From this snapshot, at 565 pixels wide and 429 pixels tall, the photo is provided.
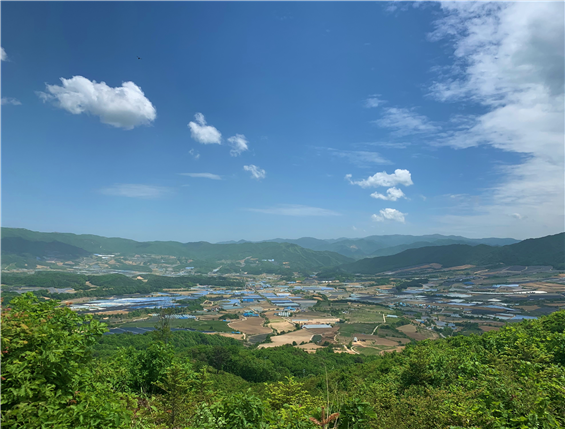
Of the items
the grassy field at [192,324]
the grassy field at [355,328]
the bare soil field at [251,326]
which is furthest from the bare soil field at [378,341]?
the grassy field at [192,324]

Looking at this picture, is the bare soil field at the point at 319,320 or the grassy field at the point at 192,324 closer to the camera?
the grassy field at the point at 192,324

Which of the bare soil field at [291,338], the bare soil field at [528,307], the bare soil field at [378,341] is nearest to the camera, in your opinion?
the bare soil field at [378,341]

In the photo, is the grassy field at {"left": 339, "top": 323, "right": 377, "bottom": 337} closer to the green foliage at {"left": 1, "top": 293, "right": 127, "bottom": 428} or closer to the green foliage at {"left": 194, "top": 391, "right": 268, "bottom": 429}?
the green foliage at {"left": 194, "top": 391, "right": 268, "bottom": 429}

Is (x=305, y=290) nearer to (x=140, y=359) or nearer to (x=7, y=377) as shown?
(x=140, y=359)

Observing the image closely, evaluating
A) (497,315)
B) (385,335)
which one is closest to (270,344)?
(385,335)

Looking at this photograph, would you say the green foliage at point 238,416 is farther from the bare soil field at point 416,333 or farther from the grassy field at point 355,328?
the grassy field at point 355,328

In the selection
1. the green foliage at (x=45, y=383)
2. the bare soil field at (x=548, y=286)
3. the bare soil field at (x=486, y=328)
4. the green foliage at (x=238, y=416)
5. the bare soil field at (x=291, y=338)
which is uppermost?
the green foliage at (x=45, y=383)
